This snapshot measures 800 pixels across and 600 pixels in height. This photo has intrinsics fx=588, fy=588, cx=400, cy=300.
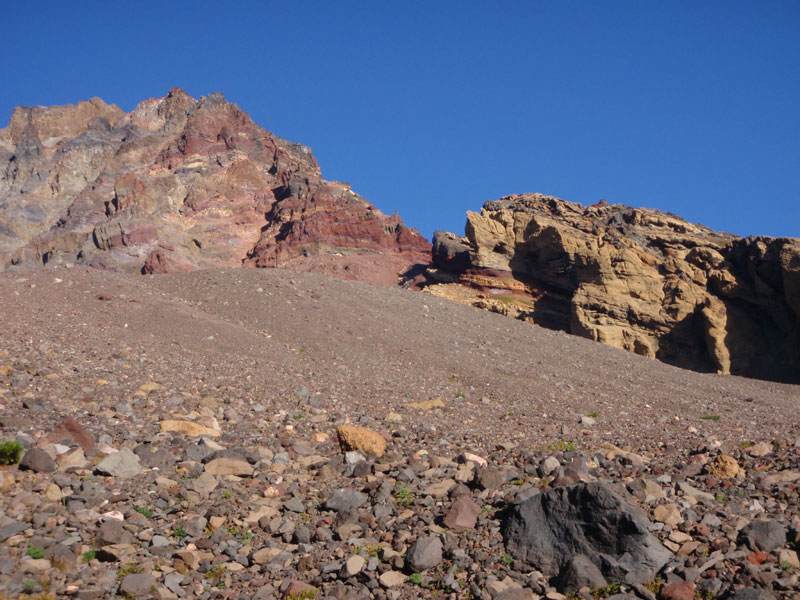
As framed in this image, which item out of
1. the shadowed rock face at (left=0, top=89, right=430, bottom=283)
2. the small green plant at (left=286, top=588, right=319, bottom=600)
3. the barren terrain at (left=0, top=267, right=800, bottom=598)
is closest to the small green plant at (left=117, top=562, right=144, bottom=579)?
the barren terrain at (left=0, top=267, right=800, bottom=598)

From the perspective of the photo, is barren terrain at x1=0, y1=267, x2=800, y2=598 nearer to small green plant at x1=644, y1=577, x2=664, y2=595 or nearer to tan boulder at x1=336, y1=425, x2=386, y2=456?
small green plant at x1=644, y1=577, x2=664, y2=595

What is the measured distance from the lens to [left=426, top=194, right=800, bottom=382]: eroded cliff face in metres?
31.1

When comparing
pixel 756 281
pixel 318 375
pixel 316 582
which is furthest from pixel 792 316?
pixel 316 582

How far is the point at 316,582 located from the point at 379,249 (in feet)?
209

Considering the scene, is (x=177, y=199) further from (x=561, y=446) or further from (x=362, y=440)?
(x=561, y=446)

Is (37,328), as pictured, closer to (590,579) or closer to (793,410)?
(590,579)

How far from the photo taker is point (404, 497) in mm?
7801

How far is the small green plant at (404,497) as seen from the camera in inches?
301

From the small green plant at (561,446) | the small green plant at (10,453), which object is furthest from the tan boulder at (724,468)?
the small green plant at (10,453)

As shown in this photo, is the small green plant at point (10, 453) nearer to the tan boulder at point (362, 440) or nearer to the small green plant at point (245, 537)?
the small green plant at point (245, 537)

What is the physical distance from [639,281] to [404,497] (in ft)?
97.6

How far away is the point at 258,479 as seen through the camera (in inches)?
328

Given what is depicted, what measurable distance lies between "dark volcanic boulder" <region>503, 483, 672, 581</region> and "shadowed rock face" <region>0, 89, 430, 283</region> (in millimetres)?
52514

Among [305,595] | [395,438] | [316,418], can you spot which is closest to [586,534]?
[305,595]
